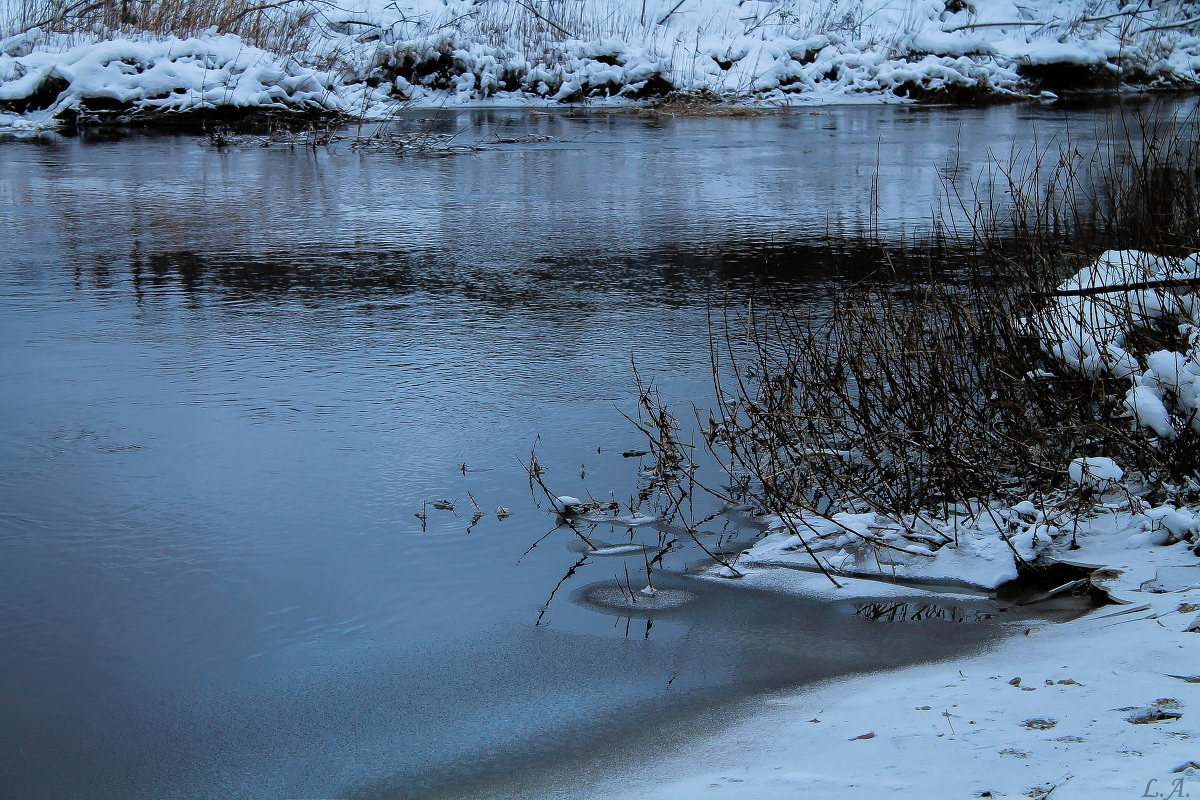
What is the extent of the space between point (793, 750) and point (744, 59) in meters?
22.0

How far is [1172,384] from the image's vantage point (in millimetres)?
4051

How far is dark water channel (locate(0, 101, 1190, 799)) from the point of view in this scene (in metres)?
3.19

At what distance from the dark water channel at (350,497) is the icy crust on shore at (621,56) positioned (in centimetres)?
814

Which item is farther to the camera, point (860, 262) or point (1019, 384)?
point (860, 262)

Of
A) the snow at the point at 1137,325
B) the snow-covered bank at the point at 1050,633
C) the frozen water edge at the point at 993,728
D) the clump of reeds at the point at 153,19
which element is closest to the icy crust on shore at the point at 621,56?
the clump of reeds at the point at 153,19

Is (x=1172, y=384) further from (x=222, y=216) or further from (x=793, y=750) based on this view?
(x=222, y=216)

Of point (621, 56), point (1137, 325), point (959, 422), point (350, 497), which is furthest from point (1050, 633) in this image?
point (621, 56)

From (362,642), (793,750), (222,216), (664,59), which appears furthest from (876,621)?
(664,59)

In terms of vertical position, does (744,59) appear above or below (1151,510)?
above

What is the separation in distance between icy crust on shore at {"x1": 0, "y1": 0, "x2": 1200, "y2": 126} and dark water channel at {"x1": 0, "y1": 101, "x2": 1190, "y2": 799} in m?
8.14

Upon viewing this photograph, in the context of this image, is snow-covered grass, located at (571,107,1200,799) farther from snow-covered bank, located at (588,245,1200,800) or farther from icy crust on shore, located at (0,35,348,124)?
icy crust on shore, located at (0,35,348,124)

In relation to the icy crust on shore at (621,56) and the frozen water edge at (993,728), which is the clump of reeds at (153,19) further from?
the frozen water edge at (993,728)

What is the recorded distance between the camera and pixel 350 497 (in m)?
4.67

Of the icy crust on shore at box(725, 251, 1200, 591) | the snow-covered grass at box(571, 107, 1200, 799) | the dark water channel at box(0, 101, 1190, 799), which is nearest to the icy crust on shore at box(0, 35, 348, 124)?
the dark water channel at box(0, 101, 1190, 799)
